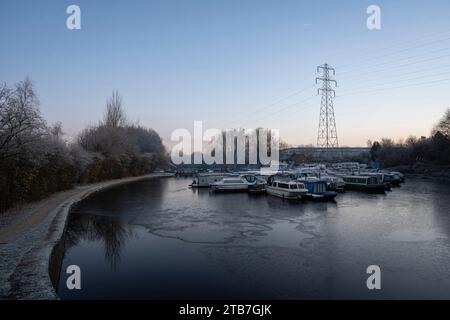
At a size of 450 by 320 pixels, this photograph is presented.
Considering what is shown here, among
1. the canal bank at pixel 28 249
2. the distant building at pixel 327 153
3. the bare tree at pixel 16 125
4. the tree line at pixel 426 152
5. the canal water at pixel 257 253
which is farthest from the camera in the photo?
the distant building at pixel 327 153

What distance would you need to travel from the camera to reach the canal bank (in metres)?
8.11

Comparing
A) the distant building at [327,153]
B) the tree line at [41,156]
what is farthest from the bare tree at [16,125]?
the distant building at [327,153]

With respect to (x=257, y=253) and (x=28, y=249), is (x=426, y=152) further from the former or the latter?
(x=28, y=249)

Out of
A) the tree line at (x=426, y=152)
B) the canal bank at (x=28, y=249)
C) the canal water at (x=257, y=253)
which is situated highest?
the tree line at (x=426, y=152)

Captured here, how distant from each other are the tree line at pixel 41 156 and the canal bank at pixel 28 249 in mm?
2256

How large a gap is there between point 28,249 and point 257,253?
24.9ft

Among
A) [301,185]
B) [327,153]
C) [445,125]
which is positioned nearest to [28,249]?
[301,185]

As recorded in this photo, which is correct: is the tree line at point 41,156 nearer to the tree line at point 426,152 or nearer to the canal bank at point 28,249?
the canal bank at point 28,249

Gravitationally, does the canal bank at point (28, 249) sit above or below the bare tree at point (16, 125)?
below

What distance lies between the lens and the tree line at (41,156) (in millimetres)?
20312

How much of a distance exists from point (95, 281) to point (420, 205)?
24.6 meters

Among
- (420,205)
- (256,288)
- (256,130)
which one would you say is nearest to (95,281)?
(256,288)

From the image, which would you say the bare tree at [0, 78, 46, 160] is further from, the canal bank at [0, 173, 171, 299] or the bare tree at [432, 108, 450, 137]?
the bare tree at [432, 108, 450, 137]

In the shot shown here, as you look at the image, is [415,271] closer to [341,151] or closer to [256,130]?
[256,130]
